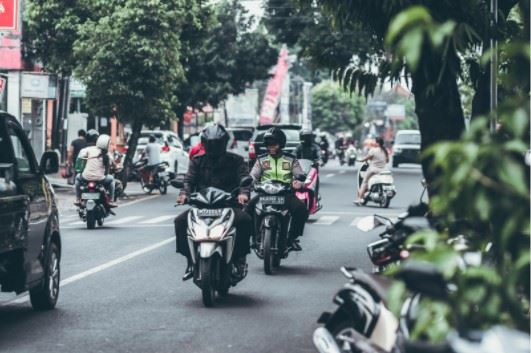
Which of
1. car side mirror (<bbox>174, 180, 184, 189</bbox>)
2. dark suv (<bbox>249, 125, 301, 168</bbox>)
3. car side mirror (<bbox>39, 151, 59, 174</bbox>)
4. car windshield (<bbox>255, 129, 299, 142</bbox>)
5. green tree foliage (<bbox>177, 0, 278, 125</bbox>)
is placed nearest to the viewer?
car side mirror (<bbox>39, 151, 59, 174</bbox>)

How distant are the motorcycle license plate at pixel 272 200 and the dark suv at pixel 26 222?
342 cm

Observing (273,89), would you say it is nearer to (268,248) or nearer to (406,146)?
(406,146)

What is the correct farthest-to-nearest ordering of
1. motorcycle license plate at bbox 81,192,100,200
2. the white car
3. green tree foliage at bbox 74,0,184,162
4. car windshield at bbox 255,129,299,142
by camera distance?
the white car < car windshield at bbox 255,129,299,142 < green tree foliage at bbox 74,0,184,162 < motorcycle license plate at bbox 81,192,100,200

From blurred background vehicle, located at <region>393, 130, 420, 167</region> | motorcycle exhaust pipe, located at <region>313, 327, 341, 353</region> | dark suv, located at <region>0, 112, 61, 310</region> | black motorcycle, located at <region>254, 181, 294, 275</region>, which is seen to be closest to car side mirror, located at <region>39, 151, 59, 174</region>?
dark suv, located at <region>0, 112, 61, 310</region>

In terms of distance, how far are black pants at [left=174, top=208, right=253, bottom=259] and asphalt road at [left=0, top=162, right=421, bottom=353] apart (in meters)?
0.50

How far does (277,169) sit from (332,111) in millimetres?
109654

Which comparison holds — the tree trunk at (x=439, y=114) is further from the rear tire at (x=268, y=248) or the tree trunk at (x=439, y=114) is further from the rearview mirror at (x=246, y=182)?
the rear tire at (x=268, y=248)

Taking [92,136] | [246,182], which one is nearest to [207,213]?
[246,182]

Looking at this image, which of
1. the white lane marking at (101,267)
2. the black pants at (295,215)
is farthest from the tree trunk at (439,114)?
the white lane marking at (101,267)

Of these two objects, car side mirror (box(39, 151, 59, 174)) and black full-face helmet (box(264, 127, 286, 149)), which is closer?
car side mirror (box(39, 151, 59, 174))

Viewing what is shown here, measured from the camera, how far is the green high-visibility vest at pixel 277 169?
15117mm

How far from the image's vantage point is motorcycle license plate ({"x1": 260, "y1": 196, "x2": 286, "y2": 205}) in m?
14.7

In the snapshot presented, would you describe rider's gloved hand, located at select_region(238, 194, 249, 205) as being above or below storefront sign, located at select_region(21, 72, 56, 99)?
below

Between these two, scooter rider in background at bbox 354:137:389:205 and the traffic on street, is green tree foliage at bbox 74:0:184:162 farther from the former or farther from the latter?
scooter rider in background at bbox 354:137:389:205
